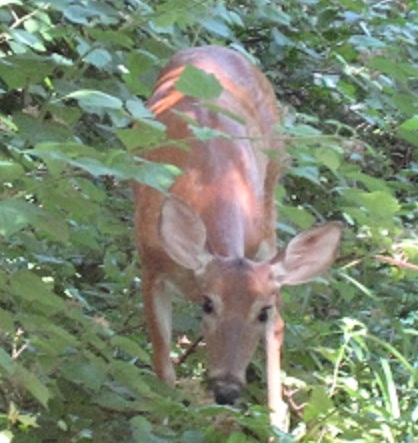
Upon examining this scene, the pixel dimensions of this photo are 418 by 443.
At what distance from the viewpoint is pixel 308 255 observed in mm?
4734

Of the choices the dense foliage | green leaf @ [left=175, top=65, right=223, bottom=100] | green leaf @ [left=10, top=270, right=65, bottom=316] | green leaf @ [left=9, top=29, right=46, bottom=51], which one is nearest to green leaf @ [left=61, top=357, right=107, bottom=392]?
the dense foliage

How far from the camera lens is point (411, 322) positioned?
6379 mm

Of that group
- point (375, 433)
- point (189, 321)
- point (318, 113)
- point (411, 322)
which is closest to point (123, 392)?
point (375, 433)

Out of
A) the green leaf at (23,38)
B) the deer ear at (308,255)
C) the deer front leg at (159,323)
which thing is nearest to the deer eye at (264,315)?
the deer ear at (308,255)

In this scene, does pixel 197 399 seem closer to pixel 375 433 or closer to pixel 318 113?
pixel 375 433

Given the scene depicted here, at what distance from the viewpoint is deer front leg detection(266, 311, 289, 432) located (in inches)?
189

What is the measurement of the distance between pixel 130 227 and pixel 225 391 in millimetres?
1029

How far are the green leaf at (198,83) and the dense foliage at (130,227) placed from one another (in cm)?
11

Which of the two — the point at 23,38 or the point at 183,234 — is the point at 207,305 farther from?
the point at 23,38

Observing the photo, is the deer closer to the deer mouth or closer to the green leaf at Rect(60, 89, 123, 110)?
the deer mouth

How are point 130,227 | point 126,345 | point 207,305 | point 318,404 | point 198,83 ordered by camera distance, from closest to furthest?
point 198,83, point 126,345, point 318,404, point 207,305, point 130,227

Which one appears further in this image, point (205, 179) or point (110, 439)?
point (205, 179)

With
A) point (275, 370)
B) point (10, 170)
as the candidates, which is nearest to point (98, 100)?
point (10, 170)

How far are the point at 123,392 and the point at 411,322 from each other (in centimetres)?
305
